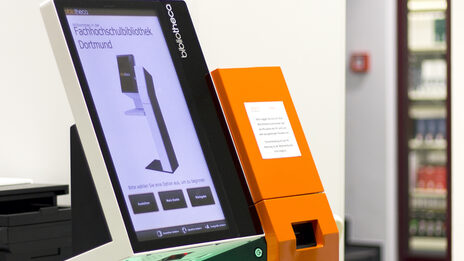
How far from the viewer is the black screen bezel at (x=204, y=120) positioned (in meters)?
1.08

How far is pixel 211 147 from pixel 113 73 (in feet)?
0.65

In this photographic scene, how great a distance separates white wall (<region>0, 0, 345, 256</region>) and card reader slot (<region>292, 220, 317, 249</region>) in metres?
0.96

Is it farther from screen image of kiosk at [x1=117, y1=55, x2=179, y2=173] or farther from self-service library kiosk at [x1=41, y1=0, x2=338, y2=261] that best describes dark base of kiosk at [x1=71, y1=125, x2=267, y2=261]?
screen image of kiosk at [x1=117, y1=55, x2=179, y2=173]

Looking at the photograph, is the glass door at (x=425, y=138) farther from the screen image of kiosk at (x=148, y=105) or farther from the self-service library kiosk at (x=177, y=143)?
the screen image of kiosk at (x=148, y=105)

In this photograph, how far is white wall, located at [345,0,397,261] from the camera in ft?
22.3

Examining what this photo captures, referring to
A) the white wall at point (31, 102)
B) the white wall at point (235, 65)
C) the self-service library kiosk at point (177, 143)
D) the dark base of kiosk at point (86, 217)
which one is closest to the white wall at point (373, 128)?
the white wall at point (235, 65)

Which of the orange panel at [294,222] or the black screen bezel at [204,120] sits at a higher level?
the black screen bezel at [204,120]

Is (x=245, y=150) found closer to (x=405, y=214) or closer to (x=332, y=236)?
(x=332, y=236)

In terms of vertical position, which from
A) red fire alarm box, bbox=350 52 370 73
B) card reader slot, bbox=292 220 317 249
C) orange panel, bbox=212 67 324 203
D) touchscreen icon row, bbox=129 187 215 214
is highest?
red fire alarm box, bbox=350 52 370 73

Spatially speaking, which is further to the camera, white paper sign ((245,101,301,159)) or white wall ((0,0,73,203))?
white wall ((0,0,73,203))

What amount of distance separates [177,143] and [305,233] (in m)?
0.26

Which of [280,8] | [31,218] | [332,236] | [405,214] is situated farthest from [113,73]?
[405,214]
